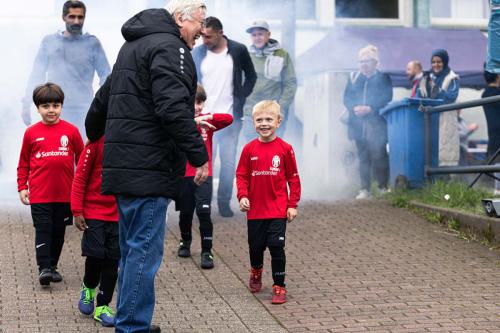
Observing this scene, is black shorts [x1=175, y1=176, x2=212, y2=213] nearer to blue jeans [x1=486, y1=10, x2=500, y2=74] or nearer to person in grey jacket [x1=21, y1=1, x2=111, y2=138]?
person in grey jacket [x1=21, y1=1, x2=111, y2=138]

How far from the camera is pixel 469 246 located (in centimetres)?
884

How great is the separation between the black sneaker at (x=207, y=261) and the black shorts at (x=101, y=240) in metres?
1.54

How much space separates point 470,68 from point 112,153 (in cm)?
1422

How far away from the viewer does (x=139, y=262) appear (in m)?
5.29

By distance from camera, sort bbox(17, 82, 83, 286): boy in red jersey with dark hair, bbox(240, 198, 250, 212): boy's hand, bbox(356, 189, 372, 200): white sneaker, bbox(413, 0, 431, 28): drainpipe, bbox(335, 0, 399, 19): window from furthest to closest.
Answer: bbox(413, 0, 431, 28): drainpipe → bbox(335, 0, 399, 19): window → bbox(356, 189, 372, 200): white sneaker → bbox(17, 82, 83, 286): boy in red jersey with dark hair → bbox(240, 198, 250, 212): boy's hand

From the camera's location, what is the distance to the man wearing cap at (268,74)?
36.6 feet

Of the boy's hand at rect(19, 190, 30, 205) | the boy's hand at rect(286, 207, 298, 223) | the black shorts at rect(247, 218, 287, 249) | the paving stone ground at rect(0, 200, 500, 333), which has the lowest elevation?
the paving stone ground at rect(0, 200, 500, 333)

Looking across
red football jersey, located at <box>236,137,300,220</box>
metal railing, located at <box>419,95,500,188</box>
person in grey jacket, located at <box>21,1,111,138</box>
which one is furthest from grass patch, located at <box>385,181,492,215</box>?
person in grey jacket, located at <box>21,1,111,138</box>

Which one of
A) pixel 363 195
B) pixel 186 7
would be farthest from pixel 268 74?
pixel 186 7

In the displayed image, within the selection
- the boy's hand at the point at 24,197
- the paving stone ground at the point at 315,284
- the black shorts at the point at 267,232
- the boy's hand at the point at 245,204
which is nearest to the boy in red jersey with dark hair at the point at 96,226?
the paving stone ground at the point at 315,284

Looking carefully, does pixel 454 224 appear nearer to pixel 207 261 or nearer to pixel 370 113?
pixel 207 261

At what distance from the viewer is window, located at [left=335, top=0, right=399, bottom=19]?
21.0 metres

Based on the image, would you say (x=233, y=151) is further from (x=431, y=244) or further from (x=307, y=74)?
(x=307, y=74)

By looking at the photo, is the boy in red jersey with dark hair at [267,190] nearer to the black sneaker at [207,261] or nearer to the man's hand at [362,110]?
the black sneaker at [207,261]
